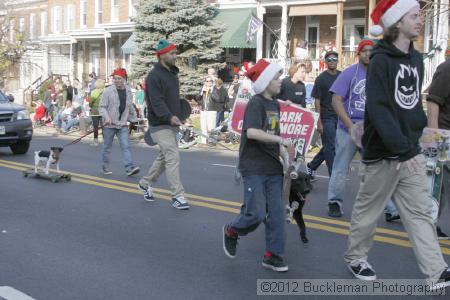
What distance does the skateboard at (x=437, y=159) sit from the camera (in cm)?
560

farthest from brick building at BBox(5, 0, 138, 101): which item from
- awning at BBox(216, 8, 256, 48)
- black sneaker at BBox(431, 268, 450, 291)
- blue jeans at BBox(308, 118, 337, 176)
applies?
black sneaker at BBox(431, 268, 450, 291)

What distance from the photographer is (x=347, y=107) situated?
23.5ft

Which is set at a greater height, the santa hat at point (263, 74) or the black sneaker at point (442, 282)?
the santa hat at point (263, 74)

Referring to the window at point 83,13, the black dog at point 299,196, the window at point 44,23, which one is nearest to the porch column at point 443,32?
the black dog at point 299,196

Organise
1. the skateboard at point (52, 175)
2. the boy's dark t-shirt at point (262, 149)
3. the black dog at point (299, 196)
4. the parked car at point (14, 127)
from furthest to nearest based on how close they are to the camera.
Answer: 1. the parked car at point (14, 127)
2. the skateboard at point (52, 175)
3. the black dog at point (299, 196)
4. the boy's dark t-shirt at point (262, 149)

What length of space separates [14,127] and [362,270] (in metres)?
10.8

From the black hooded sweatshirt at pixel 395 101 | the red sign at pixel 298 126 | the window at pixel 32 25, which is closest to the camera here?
the black hooded sweatshirt at pixel 395 101

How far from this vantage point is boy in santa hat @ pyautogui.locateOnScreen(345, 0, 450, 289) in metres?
4.58

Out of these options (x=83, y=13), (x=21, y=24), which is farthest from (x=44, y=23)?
(x=83, y=13)

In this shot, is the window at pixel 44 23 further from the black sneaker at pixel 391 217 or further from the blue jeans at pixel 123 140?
the black sneaker at pixel 391 217

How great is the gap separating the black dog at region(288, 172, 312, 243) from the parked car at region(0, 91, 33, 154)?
9.51 m

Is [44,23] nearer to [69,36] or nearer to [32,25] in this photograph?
[32,25]

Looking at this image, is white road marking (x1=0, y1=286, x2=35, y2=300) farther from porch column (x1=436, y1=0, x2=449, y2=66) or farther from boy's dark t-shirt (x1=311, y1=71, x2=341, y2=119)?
porch column (x1=436, y1=0, x2=449, y2=66)

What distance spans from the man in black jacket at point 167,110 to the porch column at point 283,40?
688 inches
